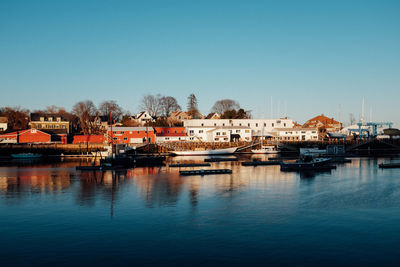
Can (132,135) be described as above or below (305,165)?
above

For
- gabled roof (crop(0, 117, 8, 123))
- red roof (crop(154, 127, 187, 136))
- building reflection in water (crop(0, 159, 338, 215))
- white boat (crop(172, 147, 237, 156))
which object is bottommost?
building reflection in water (crop(0, 159, 338, 215))

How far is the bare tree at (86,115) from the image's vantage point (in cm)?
12238

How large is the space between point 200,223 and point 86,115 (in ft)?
356

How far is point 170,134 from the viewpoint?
328 feet

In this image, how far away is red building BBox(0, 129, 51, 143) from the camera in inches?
3644

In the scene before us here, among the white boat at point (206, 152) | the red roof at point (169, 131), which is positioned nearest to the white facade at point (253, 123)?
the red roof at point (169, 131)

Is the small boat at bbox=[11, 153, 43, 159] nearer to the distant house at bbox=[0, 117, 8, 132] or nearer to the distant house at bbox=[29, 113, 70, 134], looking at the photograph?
the distant house at bbox=[29, 113, 70, 134]

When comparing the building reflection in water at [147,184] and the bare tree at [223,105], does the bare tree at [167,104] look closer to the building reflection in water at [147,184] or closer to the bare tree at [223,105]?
the bare tree at [223,105]

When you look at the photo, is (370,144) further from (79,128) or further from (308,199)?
(79,128)

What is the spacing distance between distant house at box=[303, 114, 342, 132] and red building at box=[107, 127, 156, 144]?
85.6 meters

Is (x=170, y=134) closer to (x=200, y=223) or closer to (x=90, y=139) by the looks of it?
(x=90, y=139)

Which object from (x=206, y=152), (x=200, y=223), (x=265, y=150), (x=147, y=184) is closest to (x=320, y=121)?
(x=265, y=150)

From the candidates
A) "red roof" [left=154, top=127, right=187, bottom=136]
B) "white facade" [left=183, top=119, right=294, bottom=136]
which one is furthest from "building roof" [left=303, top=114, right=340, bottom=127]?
"red roof" [left=154, top=127, right=187, bottom=136]

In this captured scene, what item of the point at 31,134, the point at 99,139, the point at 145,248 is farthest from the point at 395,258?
the point at 31,134
